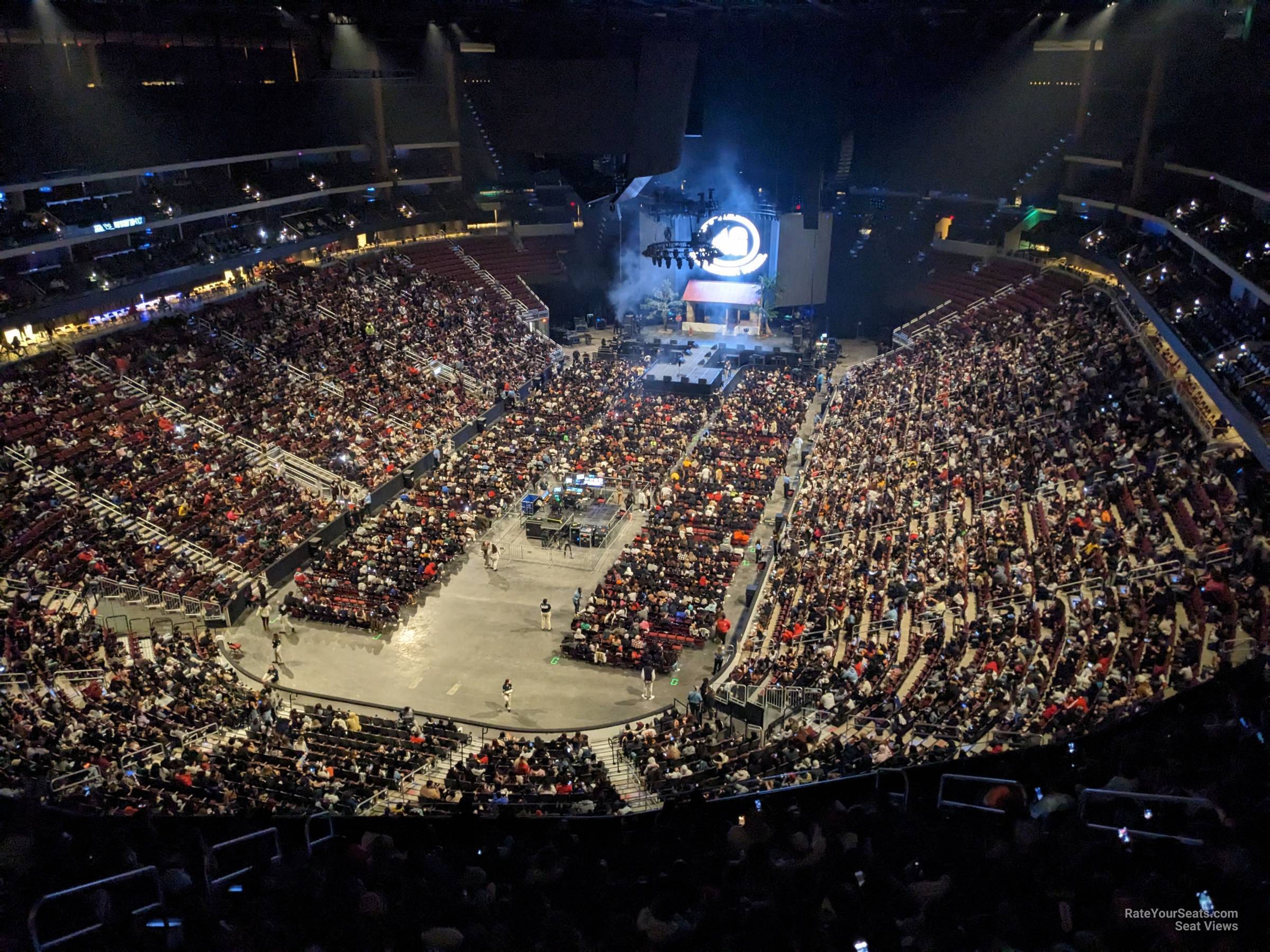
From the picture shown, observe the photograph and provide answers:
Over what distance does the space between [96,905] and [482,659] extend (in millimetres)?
15204

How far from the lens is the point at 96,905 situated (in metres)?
8.12

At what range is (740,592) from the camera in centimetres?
2617

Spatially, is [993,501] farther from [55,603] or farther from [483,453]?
[55,603]

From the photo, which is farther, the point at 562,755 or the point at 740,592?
the point at 740,592

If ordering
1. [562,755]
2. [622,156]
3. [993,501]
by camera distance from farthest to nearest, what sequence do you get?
[622,156] → [993,501] → [562,755]

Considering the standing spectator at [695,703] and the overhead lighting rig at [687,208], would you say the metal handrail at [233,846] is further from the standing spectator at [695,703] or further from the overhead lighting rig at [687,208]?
the overhead lighting rig at [687,208]

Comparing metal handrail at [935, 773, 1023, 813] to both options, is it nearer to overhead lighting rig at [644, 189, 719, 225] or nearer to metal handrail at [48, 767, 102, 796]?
metal handrail at [48, 767, 102, 796]

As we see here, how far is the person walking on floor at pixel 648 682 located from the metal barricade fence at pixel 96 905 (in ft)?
44.2

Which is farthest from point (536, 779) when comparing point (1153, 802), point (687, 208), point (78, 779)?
point (687, 208)

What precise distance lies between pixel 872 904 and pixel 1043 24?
45.7m

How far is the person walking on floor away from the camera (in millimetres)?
21469

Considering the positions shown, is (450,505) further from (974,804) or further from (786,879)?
(786,879)

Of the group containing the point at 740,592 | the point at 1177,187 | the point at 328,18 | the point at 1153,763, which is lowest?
the point at 740,592

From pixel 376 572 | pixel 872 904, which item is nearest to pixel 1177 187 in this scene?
pixel 376 572
